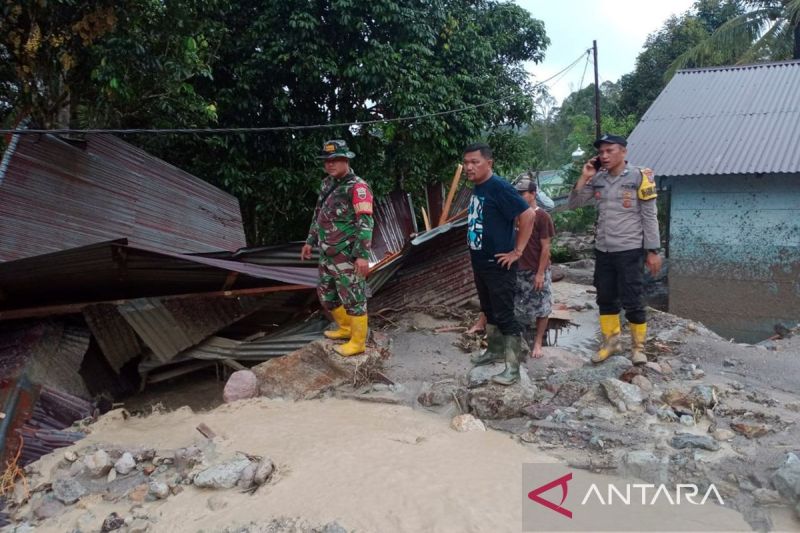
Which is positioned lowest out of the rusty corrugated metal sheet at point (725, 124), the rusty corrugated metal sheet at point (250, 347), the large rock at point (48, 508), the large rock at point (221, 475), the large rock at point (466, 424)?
the large rock at point (48, 508)

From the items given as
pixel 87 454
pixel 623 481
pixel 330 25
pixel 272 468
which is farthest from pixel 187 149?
pixel 623 481

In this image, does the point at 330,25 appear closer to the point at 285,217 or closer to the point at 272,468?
the point at 285,217

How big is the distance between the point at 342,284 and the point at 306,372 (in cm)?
76

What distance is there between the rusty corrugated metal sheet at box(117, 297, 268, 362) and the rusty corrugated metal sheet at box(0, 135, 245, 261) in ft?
2.43

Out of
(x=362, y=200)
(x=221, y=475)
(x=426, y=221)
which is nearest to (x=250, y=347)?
(x=362, y=200)

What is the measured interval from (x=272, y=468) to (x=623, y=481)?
1.85m

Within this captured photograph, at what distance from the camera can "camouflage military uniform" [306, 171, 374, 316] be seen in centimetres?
415

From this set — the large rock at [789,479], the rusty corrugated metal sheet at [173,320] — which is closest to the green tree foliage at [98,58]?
the rusty corrugated metal sheet at [173,320]

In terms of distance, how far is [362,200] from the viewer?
4066 mm

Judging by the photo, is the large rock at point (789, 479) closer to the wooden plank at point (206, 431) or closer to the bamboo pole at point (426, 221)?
the wooden plank at point (206, 431)

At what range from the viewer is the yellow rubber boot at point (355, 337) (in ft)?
13.9

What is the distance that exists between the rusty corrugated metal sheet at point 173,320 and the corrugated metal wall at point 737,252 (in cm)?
679

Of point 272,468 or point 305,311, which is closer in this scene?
point 272,468

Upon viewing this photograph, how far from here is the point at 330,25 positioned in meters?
7.30
